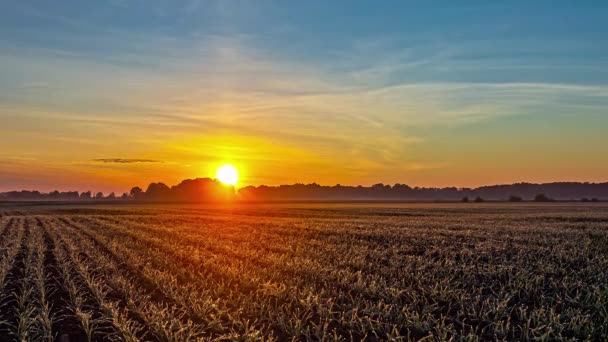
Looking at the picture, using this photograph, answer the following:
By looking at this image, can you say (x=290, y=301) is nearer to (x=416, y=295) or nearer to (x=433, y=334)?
(x=416, y=295)

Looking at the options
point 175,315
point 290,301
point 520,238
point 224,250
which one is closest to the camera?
point 175,315

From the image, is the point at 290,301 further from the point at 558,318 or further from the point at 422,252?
the point at 422,252

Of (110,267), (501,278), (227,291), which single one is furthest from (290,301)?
(110,267)

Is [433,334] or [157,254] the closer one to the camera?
[433,334]

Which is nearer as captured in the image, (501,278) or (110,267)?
(501,278)

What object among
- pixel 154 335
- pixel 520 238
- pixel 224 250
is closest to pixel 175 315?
pixel 154 335

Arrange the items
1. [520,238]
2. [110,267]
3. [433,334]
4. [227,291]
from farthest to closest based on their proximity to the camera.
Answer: [520,238] < [110,267] < [227,291] < [433,334]

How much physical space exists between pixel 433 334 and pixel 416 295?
299cm

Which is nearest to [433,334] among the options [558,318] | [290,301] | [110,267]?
[558,318]

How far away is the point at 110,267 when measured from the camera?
16.5 metres

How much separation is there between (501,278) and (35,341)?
461 inches

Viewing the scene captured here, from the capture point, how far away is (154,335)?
8.85m

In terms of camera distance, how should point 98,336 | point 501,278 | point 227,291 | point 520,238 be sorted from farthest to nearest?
point 520,238 → point 501,278 → point 227,291 → point 98,336

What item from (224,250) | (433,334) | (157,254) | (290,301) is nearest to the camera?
(433,334)
